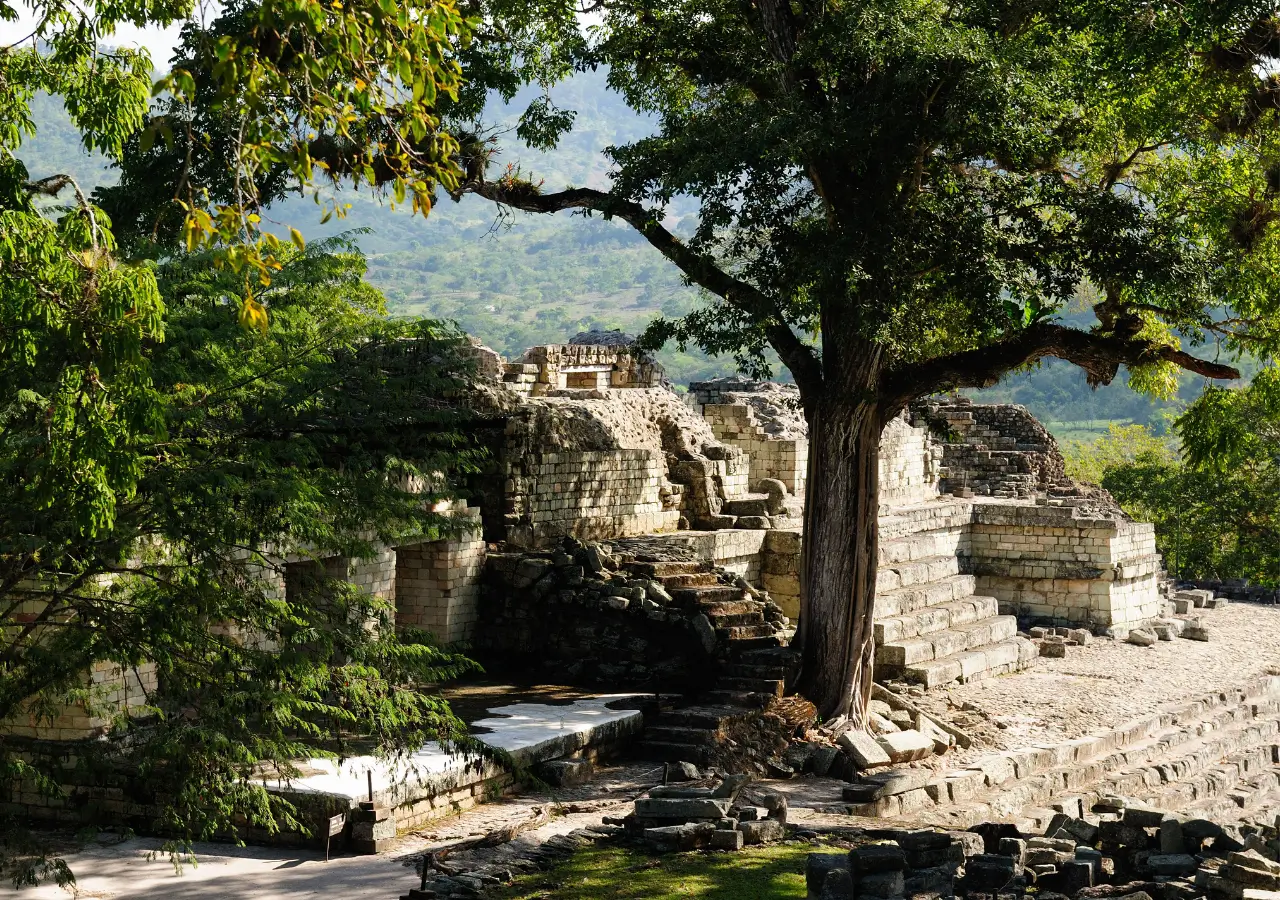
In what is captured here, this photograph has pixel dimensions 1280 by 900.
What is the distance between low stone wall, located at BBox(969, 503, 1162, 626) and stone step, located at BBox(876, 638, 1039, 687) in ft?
9.60

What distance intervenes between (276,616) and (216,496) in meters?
0.82

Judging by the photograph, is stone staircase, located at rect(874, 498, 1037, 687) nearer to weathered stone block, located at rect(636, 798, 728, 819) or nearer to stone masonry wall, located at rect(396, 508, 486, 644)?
stone masonry wall, located at rect(396, 508, 486, 644)

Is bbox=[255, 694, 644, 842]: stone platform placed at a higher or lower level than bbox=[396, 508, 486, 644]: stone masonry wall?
lower

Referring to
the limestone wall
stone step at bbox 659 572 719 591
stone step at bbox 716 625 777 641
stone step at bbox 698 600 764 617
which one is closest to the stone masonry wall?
stone step at bbox 659 572 719 591

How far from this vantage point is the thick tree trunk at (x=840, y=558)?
1395cm

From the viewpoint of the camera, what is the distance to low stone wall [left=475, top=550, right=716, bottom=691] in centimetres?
1433

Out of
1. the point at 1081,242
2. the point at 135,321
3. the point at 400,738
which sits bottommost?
the point at 400,738

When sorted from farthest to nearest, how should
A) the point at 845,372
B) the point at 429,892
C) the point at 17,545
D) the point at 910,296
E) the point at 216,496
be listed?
1. the point at 845,372
2. the point at 910,296
3. the point at 429,892
4. the point at 216,496
5. the point at 17,545

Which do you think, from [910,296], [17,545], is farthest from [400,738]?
[910,296]

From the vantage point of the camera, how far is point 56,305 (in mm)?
5703

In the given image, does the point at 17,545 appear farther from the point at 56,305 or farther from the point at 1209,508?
the point at 1209,508

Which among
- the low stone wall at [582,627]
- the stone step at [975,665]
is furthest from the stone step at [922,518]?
the low stone wall at [582,627]

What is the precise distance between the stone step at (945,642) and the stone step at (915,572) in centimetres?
84

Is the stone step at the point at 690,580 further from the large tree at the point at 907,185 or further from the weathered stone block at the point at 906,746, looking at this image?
the weathered stone block at the point at 906,746
